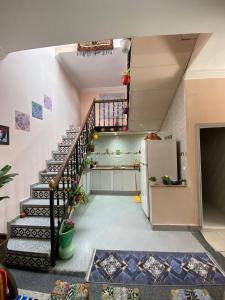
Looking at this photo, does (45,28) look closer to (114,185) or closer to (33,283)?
(33,283)

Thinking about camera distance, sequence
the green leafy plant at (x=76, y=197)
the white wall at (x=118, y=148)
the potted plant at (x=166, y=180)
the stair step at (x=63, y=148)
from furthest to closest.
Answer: the white wall at (x=118, y=148), the stair step at (x=63, y=148), the potted plant at (x=166, y=180), the green leafy plant at (x=76, y=197)

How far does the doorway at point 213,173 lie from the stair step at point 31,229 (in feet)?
9.26

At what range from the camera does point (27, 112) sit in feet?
10.5

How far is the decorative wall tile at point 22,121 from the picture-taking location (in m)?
2.87

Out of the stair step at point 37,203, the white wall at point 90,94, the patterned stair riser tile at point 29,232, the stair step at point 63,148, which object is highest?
the white wall at point 90,94

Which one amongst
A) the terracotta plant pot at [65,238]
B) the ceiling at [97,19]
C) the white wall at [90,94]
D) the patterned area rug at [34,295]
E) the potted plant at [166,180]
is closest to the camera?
the ceiling at [97,19]

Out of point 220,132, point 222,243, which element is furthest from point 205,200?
point 222,243

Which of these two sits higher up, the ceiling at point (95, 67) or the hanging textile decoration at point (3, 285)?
the ceiling at point (95, 67)

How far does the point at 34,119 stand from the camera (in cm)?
344

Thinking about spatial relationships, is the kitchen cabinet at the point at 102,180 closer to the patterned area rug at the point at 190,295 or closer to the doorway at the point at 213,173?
the doorway at the point at 213,173

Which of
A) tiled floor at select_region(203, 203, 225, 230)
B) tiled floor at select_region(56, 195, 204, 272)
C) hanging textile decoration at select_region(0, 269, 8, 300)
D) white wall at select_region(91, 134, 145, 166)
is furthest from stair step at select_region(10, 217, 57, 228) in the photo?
white wall at select_region(91, 134, 145, 166)

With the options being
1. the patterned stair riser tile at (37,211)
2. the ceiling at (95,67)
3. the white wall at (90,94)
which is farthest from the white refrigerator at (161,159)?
the white wall at (90,94)

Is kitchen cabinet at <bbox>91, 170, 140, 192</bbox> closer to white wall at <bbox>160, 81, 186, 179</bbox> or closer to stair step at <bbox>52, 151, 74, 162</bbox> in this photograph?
stair step at <bbox>52, 151, 74, 162</bbox>

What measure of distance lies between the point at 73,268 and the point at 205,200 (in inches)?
152
